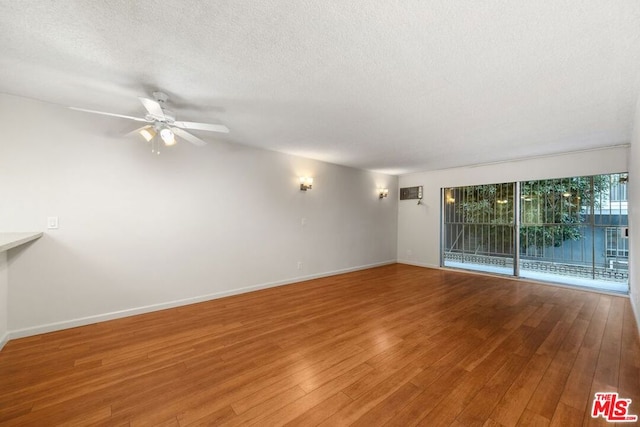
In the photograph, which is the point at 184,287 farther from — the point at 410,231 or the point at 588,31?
the point at 410,231

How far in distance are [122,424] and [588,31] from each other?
3834 millimetres

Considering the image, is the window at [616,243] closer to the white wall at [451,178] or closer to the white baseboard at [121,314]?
the white wall at [451,178]

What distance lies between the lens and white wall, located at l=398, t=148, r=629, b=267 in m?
4.19

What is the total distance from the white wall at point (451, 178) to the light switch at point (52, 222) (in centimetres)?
673

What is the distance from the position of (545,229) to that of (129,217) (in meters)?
7.66

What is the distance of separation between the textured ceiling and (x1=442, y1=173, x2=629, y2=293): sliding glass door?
2.07 m

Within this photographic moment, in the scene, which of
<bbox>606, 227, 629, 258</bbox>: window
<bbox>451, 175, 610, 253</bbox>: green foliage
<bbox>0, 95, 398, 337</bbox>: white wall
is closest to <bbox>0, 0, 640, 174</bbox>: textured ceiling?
<bbox>0, 95, 398, 337</bbox>: white wall

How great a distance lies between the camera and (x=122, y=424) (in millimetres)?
1511

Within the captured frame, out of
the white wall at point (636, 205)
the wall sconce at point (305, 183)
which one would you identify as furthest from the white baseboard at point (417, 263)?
the wall sconce at point (305, 183)

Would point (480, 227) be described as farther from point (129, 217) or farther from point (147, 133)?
point (129, 217)

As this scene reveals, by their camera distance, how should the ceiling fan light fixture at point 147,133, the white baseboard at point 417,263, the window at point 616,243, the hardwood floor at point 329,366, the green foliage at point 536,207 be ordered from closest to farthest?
the hardwood floor at point 329,366 < the ceiling fan light fixture at point 147,133 < the window at point 616,243 < the green foliage at point 536,207 < the white baseboard at point 417,263

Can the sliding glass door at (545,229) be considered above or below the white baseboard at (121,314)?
above

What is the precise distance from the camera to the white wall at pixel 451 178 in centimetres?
419

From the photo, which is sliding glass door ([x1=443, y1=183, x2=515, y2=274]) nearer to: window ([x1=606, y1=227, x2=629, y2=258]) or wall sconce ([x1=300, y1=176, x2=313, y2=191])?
window ([x1=606, y1=227, x2=629, y2=258])
